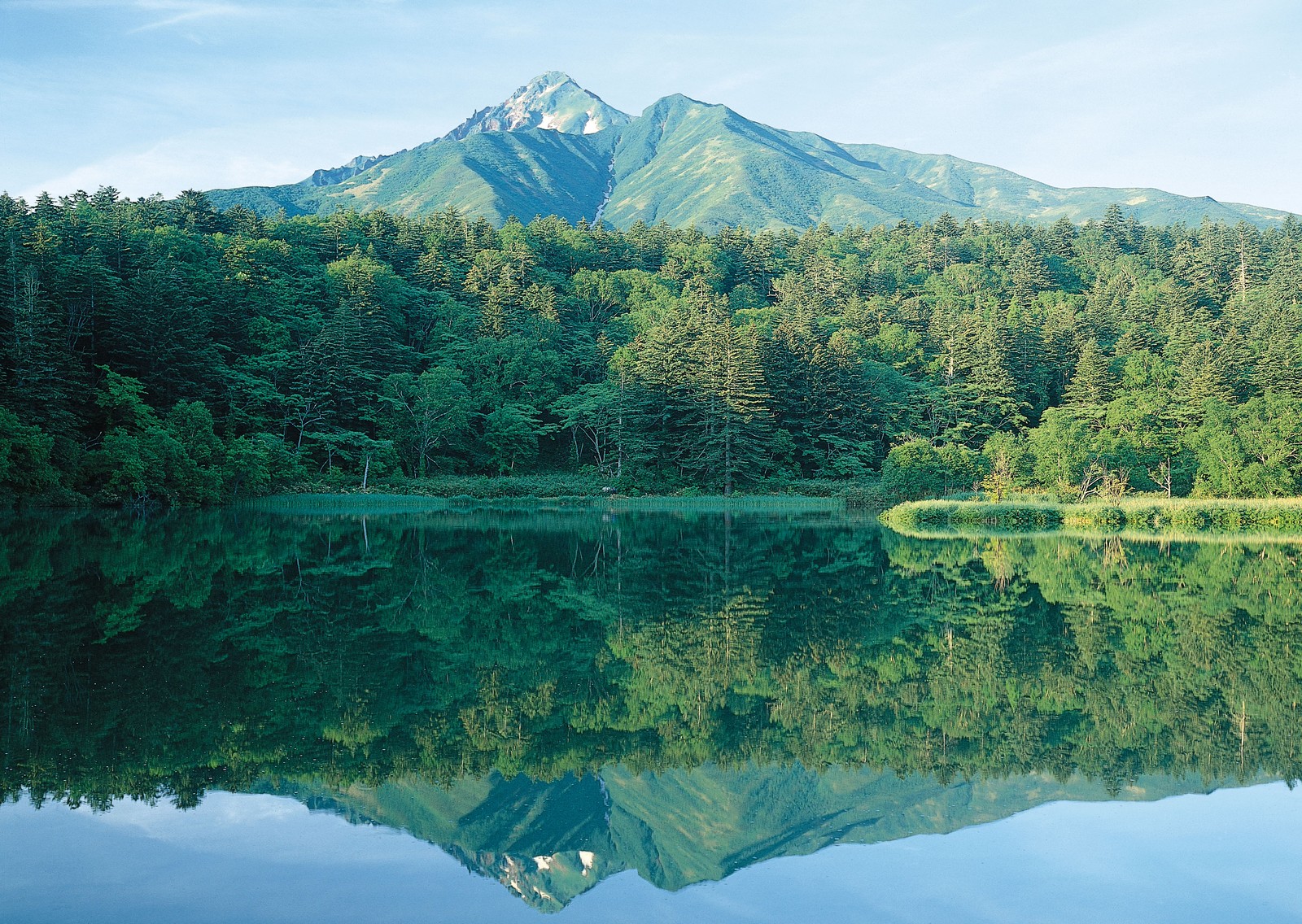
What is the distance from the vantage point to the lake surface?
6102 mm

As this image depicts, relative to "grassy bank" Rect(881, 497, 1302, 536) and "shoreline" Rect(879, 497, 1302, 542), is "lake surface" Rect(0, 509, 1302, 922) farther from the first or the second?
"grassy bank" Rect(881, 497, 1302, 536)

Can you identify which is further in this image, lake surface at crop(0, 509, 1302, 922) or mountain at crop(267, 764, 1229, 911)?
mountain at crop(267, 764, 1229, 911)

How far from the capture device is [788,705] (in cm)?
977

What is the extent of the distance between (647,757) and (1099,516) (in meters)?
32.5

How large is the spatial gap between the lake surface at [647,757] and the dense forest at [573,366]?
27815 millimetres

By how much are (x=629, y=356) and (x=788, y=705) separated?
177ft

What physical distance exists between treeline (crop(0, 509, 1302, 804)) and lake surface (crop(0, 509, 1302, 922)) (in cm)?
6

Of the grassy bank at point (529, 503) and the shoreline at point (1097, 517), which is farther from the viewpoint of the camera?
the grassy bank at point (529, 503)

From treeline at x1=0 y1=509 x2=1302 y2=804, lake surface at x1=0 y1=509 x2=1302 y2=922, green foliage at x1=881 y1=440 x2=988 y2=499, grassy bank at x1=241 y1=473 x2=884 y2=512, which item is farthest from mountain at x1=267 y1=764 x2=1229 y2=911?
green foliage at x1=881 y1=440 x2=988 y2=499

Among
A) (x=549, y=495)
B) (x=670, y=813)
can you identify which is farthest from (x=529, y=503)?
(x=670, y=813)

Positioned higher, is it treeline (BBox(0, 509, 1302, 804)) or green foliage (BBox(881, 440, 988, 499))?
treeline (BBox(0, 509, 1302, 804))

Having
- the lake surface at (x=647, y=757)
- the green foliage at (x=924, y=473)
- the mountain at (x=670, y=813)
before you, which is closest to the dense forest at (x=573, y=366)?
the green foliage at (x=924, y=473)

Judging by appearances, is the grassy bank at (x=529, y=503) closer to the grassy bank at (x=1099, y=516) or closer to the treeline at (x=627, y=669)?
the grassy bank at (x=1099, y=516)

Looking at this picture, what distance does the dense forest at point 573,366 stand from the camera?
4422 cm
